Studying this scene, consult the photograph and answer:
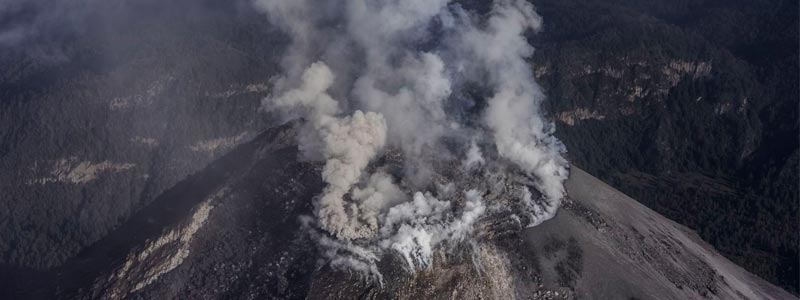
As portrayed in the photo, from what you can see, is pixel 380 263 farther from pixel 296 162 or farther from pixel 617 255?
pixel 617 255

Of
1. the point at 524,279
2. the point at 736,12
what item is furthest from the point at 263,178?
the point at 736,12

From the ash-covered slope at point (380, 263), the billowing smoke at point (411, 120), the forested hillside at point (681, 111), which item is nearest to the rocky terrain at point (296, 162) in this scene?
the ash-covered slope at point (380, 263)

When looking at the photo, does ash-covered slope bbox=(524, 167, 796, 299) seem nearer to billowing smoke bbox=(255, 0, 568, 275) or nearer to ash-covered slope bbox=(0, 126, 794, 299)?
ash-covered slope bbox=(0, 126, 794, 299)

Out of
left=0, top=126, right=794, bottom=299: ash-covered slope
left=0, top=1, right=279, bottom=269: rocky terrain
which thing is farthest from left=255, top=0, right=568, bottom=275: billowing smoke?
left=0, top=1, right=279, bottom=269: rocky terrain

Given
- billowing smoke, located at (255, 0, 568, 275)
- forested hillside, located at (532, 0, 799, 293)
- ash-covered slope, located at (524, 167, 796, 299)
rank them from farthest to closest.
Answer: forested hillside, located at (532, 0, 799, 293)
ash-covered slope, located at (524, 167, 796, 299)
billowing smoke, located at (255, 0, 568, 275)

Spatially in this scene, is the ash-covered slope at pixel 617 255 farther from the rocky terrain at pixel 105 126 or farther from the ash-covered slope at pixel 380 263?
the rocky terrain at pixel 105 126
